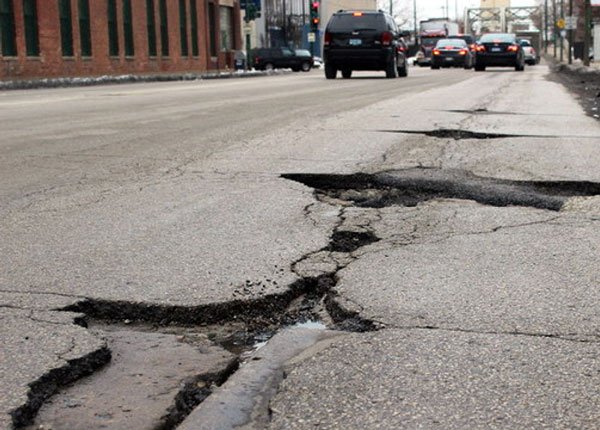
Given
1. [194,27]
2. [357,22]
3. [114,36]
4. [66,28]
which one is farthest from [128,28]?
[357,22]

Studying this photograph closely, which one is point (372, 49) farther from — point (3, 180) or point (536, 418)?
point (536, 418)

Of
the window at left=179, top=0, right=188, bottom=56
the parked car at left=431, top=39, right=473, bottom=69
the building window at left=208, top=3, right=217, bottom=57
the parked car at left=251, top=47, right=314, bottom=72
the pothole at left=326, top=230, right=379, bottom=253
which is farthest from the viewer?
the parked car at left=251, top=47, right=314, bottom=72

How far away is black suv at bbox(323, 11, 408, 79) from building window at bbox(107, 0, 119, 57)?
17914mm

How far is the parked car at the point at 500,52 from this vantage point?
138 ft

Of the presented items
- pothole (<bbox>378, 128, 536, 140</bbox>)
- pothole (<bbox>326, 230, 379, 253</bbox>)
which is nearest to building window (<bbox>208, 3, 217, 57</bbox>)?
pothole (<bbox>378, 128, 536, 140</bbox>)

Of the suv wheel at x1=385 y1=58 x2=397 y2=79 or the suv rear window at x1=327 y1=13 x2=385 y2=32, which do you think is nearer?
the suv rear window at x1=327 y1=13 x2=385 y2=32

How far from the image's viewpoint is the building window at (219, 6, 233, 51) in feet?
191

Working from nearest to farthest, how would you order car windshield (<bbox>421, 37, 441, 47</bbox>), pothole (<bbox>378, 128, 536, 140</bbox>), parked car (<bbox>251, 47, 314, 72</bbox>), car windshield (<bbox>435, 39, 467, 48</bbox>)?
pothole (<bbox>378, 128, 536, 140</bbox>) < car windshield (<bbox>435, 39, 467, 48</bbox>) < parked car (<bbox>251, 47, 314, 72</bbox>) < car windshield (<bbox>421, 37, 441, 47</bbox>)

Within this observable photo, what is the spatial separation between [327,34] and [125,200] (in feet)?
77.1

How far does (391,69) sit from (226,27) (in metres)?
30.8

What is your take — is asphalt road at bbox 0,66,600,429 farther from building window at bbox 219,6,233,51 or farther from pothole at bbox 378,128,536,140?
building window at bbox 219,6,233,51

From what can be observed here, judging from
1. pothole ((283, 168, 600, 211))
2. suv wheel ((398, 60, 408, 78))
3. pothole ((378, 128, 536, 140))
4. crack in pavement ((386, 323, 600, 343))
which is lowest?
crack in pavement ((386, 323, 600, 343))

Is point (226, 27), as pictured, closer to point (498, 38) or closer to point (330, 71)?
point (498, 38)

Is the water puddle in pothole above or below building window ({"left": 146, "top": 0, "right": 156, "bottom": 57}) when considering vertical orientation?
below
